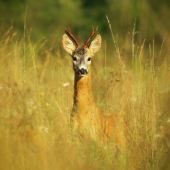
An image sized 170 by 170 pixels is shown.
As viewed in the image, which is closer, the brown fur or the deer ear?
the brown fur

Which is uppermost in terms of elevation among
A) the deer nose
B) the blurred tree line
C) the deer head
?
the blurred tree line

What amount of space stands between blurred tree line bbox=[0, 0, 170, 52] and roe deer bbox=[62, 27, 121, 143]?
7150mm

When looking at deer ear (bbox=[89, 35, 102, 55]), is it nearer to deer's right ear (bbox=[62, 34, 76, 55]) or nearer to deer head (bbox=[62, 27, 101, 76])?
deer head (bbox=[62, 27, 101, 76])

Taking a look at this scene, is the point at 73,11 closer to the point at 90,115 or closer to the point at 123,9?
the point at 123,9

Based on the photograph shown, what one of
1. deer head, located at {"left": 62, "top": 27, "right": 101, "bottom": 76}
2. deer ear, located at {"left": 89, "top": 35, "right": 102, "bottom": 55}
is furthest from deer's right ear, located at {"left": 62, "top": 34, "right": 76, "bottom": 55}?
deer ear, located at {"left": 89, "top": 35, "right": 102, "bottom": 55}

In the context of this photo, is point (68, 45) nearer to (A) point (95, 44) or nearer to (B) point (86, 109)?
(A) point (95, 44)

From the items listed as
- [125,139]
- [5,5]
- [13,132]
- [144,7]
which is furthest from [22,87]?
[5,5]

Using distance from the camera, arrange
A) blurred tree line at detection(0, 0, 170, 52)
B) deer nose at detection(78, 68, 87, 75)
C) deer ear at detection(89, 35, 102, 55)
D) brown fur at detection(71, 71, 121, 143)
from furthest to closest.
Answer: blurred tree line at detection(0, 0, 170, 52) → deer ear at detection(89, 35, 102, 55) → deer nose at detection(78, 68, 87, 75) → brown fur at detection(71, 71, 121, 143)

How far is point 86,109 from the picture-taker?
12.6ft

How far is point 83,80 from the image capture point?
4.07 metres

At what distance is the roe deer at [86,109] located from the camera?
11.7 feet

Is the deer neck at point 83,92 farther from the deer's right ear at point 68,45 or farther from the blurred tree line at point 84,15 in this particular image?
the blurred tree line at point 84,15

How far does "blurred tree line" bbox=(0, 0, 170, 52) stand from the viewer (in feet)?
37.4

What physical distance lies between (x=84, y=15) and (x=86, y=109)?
11457 mm
